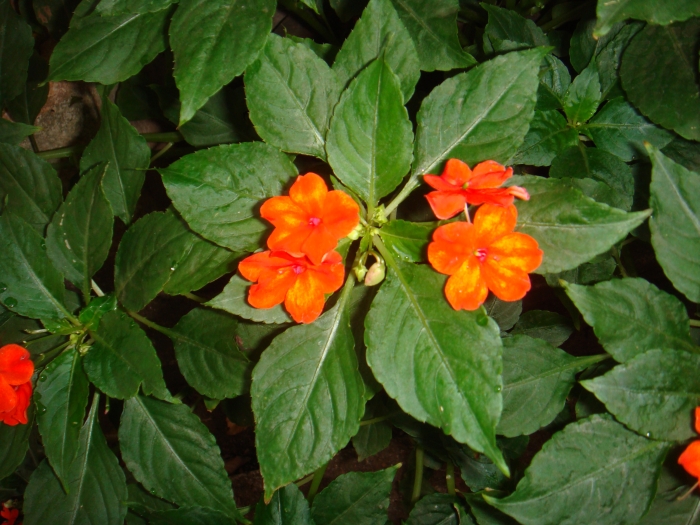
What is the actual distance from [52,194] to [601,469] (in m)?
1.35

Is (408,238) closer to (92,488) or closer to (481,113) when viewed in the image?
(481,113)

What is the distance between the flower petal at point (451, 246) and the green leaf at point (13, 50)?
1463 mm

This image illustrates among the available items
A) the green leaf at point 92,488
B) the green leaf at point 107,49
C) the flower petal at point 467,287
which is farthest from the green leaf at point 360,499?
the green leaf at point 107,49

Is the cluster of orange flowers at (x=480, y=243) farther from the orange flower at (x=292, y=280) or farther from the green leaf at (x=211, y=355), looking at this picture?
the green leaf at (x=211, y=355)

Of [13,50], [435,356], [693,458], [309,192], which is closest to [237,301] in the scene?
[309,192]

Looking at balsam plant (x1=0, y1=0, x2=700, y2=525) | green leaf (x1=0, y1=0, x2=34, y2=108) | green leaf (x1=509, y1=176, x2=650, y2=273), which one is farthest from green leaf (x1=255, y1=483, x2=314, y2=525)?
green leaf (x1=0, y1=0, x2=34, y2=108)

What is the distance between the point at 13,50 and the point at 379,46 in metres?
1.26

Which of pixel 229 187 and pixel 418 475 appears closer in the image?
pixel 229 187

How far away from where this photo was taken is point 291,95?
3.30ft

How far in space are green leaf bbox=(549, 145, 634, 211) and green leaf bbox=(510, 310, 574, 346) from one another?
386 mm

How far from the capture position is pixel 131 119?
188 cm

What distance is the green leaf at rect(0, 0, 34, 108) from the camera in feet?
5.35

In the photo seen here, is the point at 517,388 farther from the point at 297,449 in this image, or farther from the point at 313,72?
the point at 313,72

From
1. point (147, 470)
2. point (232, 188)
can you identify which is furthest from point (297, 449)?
point (147, 470)
